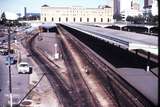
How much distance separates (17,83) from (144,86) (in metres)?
12.5

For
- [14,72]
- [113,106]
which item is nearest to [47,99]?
[113,106]

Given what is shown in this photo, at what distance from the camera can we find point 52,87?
100 feet

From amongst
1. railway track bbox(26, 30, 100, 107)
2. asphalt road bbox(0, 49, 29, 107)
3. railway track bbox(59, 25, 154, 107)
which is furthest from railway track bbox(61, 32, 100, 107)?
asphalt road bbox(0, 49, 29, 107)

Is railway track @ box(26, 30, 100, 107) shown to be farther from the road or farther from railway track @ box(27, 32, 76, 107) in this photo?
the road

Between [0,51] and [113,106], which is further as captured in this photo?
[0,51]

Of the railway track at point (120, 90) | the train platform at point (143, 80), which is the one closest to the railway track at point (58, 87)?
the railway track at point (120, 90)

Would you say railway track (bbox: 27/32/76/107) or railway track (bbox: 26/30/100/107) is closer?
railway track (bbox: 26/30/100/107)

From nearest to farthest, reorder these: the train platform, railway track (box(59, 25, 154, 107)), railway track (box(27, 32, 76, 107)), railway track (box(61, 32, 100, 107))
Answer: railway track (box(59, 25, 154, 107))
railway track (box(61, 32, 100, 107))
railway track (box(27, 32, 76, 107))
the train platform

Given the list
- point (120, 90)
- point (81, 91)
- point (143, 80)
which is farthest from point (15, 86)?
point (143, 80)

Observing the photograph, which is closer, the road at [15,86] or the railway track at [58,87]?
the railway track at [58,87]

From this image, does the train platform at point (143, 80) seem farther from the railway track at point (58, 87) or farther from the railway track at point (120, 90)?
the railway track at point (58, 87)

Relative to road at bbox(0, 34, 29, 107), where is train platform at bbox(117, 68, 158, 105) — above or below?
above

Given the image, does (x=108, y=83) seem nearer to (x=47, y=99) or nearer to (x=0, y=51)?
(x=47, y=99)

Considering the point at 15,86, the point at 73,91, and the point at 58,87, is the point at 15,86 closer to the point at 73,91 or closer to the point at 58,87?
the point at 58,87
